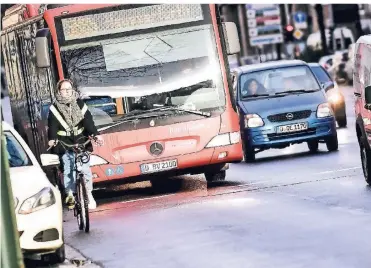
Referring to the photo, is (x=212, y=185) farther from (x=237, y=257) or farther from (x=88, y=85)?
(x=237, y=257)

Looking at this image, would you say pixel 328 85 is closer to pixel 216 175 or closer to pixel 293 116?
pixel 293 116

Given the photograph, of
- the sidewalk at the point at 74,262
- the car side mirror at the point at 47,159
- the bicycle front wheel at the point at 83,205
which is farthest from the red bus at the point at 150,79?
the sidewalk at the point at 74,262

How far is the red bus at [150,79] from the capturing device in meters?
18.5

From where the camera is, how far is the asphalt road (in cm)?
1138

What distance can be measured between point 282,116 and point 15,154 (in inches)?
402

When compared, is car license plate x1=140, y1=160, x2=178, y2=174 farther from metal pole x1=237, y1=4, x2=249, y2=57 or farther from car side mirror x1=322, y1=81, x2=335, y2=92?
metal pole x1=237, y1=4, x2=249, y2=57

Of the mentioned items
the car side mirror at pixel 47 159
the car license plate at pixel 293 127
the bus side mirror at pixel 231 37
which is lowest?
the car license plate at pixel 293 127

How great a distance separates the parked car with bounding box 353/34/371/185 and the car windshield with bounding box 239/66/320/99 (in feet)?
21.3

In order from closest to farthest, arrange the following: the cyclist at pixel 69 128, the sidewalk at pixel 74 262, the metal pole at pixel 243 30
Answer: the sidewalk at pixel 74 262
the cyclist at pixel 69 128
the metal pole at pixel 243 30

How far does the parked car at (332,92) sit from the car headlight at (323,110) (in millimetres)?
6128

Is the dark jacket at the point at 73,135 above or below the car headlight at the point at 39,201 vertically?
above

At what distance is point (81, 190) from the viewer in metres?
15.3

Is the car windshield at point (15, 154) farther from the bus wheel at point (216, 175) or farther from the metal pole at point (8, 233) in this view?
the bus wheel at point (216, 175)

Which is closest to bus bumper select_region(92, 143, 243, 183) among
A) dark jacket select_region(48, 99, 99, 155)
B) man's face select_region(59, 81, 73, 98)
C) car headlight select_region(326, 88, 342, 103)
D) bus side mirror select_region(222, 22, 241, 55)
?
bus side mirror select_region(222, 22, 241, 55)
